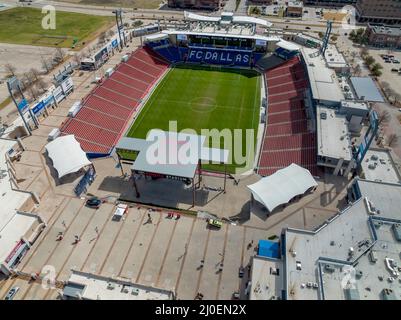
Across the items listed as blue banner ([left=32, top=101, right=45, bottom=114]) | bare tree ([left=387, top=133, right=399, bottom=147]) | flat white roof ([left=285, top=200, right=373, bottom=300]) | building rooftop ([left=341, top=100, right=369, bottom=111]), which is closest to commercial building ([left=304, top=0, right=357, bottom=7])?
building rooftop ([left=341, top=100, right=369, bottom=111])

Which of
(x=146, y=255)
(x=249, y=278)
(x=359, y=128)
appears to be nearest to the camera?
(x=249, y=278)

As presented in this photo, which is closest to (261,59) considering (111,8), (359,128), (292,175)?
(359,128)

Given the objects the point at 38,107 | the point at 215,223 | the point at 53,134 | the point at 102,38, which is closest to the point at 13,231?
the point at 53,134

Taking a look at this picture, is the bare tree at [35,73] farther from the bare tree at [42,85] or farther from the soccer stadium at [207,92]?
the soccer stadium at [207,92]

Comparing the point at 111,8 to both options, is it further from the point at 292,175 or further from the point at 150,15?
the point at 292,175

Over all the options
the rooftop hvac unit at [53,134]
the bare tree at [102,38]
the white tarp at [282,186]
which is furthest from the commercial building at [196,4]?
the white tarp at [282,186]

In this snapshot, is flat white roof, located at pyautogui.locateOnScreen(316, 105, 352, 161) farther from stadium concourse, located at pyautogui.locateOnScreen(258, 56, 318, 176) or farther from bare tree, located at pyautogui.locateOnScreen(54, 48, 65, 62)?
bare tree, located at pyautogui.locateOnScreen(54, 48, 65, 62)

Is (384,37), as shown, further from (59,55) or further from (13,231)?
(13,231)
